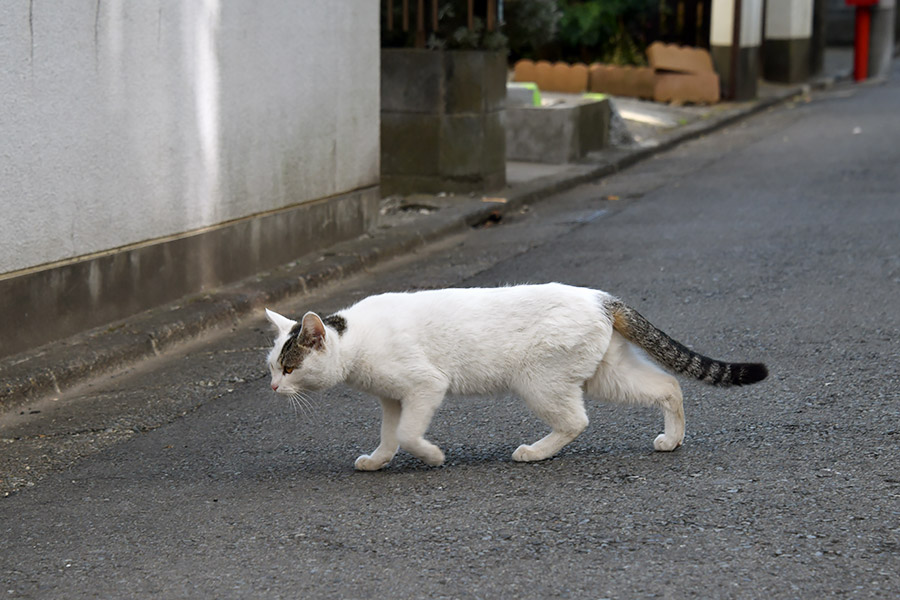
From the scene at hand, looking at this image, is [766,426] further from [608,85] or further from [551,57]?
[551,57]

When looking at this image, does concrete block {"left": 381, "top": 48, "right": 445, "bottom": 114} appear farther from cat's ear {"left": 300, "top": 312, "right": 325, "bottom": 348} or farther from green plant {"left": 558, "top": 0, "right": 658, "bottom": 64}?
green plant {"left": 558, "top": 0, "right": 658, "bottom": 64}

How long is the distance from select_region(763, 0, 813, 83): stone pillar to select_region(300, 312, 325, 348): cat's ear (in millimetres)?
22529

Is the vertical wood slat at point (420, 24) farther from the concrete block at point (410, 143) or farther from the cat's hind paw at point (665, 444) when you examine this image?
the cat's hind paw at point (665, 444)

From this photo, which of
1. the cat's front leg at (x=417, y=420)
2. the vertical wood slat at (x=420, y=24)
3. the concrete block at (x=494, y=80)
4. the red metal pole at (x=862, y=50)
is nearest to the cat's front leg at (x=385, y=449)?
the cat's front leg at (x=417, y=420)

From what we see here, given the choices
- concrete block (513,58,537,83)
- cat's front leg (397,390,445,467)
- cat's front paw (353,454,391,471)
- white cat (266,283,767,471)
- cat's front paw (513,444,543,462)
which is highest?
concrete block (513,58,537,83)

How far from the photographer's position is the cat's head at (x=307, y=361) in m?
4.34

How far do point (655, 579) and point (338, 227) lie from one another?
6.12 metres

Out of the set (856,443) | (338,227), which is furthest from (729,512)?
(338,227)

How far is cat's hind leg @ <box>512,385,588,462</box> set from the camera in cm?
434

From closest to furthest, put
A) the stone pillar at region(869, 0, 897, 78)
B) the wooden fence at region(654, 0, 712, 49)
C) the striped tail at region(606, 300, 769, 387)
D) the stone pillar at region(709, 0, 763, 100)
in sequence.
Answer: the striped tail at region(606, 300, 769, 387) < the stone pillar at region(709, 0, 763, 100) < the wooden fence at region(654, 0, 712, 49) < the stone pillar at region(869, 0, 897, 78)

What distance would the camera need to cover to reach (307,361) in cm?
435

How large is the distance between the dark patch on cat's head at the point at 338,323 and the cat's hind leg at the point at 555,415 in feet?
2.46

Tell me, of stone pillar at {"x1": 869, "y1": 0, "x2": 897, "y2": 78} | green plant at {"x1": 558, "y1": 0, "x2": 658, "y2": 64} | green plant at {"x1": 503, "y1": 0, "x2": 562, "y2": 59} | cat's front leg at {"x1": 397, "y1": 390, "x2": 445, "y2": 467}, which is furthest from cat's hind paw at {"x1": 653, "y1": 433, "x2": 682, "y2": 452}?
stone pillar at {"x1": 869, "y1": 0, "x2": 897, "y2": 78}

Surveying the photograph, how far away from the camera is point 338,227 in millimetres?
9133
